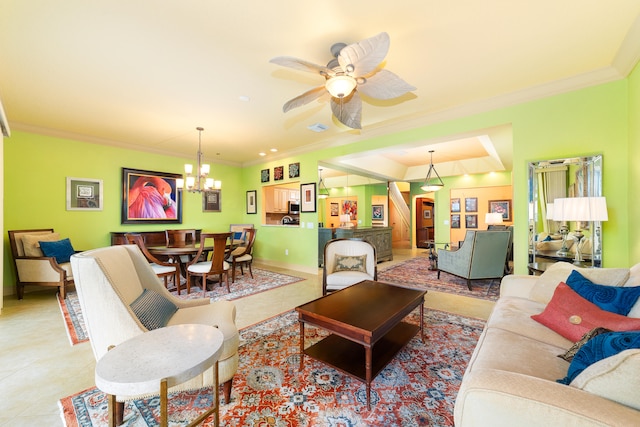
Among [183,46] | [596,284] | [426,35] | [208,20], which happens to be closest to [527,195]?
[596,284]

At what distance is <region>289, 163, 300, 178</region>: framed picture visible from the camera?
564cm

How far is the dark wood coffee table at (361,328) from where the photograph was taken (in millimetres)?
1683

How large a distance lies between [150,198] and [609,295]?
6528mm

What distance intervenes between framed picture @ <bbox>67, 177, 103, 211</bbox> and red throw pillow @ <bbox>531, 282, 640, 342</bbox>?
6.36 m

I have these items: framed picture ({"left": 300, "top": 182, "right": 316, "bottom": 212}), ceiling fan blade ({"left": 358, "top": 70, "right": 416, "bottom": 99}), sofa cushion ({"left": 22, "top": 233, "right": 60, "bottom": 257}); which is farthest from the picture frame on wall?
sofa cushion ({"left": 22, "top": 233, "right": 60, "bottom": 257})

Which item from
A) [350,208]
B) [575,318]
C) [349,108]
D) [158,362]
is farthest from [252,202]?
[575,318]

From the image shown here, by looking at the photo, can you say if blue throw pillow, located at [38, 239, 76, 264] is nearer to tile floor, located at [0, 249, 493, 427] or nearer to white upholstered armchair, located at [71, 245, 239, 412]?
tile floor, located at [0, 249, 493, 427]

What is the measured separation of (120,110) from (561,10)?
4701 millimetres

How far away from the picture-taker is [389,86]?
217 cm

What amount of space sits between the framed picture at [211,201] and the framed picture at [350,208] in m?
3.52

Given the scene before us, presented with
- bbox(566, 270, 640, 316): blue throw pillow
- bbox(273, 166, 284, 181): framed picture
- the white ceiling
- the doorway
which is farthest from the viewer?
the doorway

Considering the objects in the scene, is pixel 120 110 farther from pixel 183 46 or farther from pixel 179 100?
pixel 183 46

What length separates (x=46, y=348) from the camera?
231cm

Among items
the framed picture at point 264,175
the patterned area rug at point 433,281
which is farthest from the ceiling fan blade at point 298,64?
the framed picture at point 264,175
